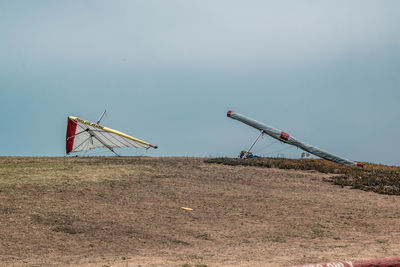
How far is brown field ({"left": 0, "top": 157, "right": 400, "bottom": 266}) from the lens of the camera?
39.1 feet

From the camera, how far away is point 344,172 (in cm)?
2548

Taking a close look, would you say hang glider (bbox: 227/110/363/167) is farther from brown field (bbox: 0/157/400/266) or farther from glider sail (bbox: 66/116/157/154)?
glider sail (bbox: 66/116/157/154)

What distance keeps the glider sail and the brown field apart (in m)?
4.31

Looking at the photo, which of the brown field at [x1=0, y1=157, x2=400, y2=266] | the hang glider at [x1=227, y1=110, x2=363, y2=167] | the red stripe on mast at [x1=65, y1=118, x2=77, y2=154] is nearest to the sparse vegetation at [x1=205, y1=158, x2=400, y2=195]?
the hang glider at [x1=227, y1=110, x2=363, y2=167]

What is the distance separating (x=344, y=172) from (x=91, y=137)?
13.6m

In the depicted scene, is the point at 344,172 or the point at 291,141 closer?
the point at 344,172

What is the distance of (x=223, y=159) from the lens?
26.7 metres

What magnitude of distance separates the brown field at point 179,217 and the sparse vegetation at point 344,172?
934 mm

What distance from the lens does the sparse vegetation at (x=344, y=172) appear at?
22528 mm

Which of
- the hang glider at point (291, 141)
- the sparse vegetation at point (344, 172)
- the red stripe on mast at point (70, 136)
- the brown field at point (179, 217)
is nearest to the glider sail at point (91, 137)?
the red stripe on mast at point (70, 136)

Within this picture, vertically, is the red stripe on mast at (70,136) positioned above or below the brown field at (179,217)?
above

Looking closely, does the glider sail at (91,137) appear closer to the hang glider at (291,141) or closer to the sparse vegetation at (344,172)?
the sparse vegetation at (344,172)

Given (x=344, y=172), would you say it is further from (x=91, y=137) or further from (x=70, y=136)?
(x=70, y=136)

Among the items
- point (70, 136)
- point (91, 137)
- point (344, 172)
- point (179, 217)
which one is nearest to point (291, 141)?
point (344, 172)
